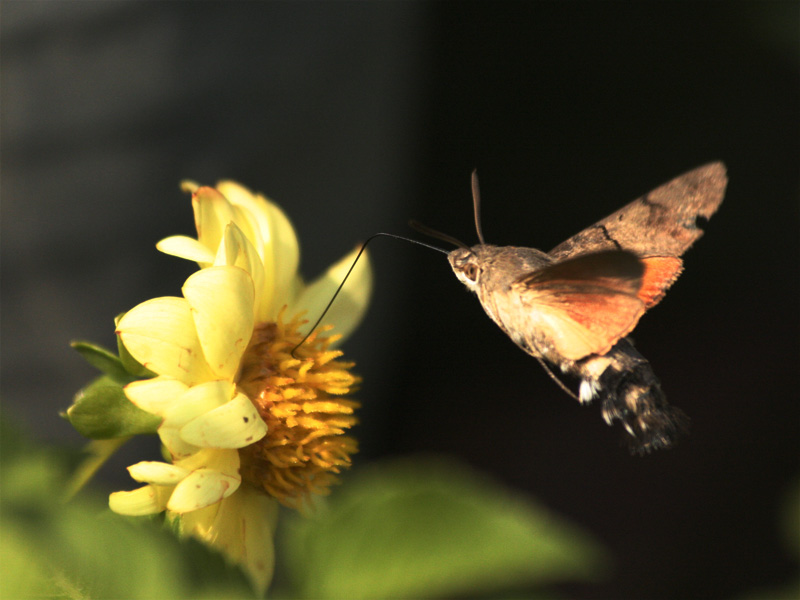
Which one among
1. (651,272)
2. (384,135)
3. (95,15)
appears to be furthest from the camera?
(384,135)

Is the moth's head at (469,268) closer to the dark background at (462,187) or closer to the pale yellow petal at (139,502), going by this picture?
the pale yellow petal at (139,502)

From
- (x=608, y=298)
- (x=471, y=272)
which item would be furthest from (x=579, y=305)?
(x=471, y=272)

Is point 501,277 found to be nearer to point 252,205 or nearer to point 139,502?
point 252,205

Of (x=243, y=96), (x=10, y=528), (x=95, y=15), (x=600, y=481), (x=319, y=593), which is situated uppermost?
(x=95, y=15)

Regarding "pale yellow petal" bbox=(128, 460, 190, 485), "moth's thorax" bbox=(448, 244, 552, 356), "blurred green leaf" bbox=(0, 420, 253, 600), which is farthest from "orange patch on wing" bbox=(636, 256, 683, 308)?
"blurred green leaf" bbox=(0, 420, 253, 600)

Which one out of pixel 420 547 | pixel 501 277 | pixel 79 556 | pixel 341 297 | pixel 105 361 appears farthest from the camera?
pixel 341 297

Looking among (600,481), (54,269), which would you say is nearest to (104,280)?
(54,269)

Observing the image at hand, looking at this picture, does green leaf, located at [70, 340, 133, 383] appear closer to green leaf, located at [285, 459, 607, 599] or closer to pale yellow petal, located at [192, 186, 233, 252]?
pale yellow petal, located at [192, 186, 233, 252]

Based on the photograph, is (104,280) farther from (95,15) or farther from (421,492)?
(421,492)
